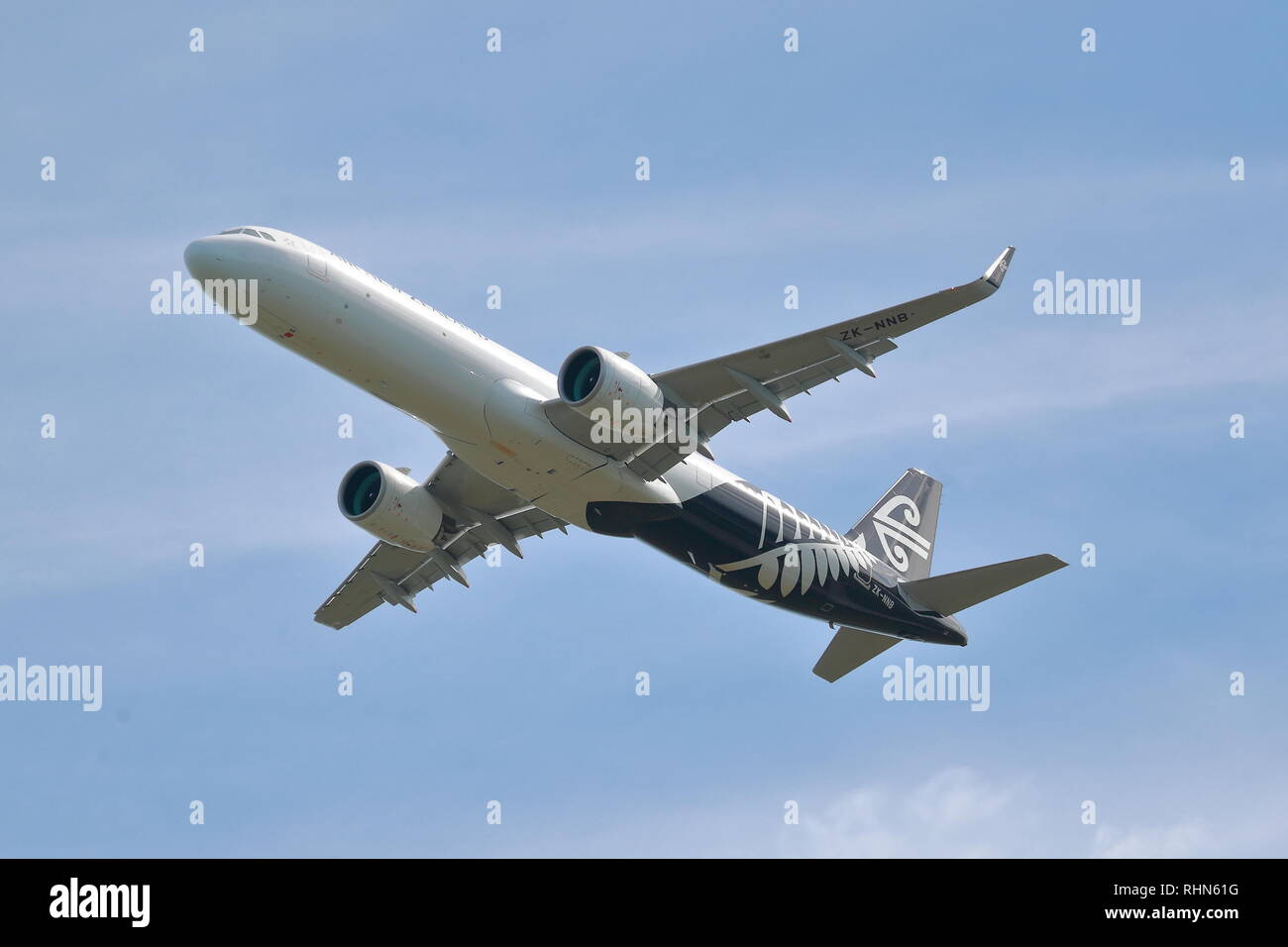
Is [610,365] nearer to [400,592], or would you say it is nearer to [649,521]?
[649,521]

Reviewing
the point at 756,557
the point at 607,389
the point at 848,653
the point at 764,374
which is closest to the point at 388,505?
the point at 607,389

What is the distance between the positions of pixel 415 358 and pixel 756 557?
1140 centimetres

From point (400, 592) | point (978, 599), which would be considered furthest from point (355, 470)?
point (978, 599)

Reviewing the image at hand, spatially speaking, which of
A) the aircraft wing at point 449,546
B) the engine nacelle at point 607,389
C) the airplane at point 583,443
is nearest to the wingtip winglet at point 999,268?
the airplane at point 583,443

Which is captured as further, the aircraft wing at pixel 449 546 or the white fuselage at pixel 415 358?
the aircraft wing at pixel 449 546

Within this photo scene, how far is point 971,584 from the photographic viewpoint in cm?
4738

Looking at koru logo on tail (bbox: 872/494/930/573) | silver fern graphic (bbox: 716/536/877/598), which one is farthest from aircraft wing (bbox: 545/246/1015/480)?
koru logo on tail (bbox: 872/494/930/573)

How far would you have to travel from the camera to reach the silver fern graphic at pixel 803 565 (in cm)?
4512

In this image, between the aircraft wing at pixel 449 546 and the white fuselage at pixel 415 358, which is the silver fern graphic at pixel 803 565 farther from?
the aircraft wing at pixel 449 546

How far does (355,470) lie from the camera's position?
1834 inches

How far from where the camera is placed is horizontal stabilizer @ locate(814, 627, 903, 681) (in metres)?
50.6

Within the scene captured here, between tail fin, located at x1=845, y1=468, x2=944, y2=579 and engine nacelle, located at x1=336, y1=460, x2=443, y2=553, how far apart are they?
14.6 m

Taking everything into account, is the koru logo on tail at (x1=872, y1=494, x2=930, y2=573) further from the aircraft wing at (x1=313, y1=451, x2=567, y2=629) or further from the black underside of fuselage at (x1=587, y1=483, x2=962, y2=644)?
the aircraft wing at (x1=313, y1=451, x2=567, y2=629)

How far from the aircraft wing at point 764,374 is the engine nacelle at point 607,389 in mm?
674
